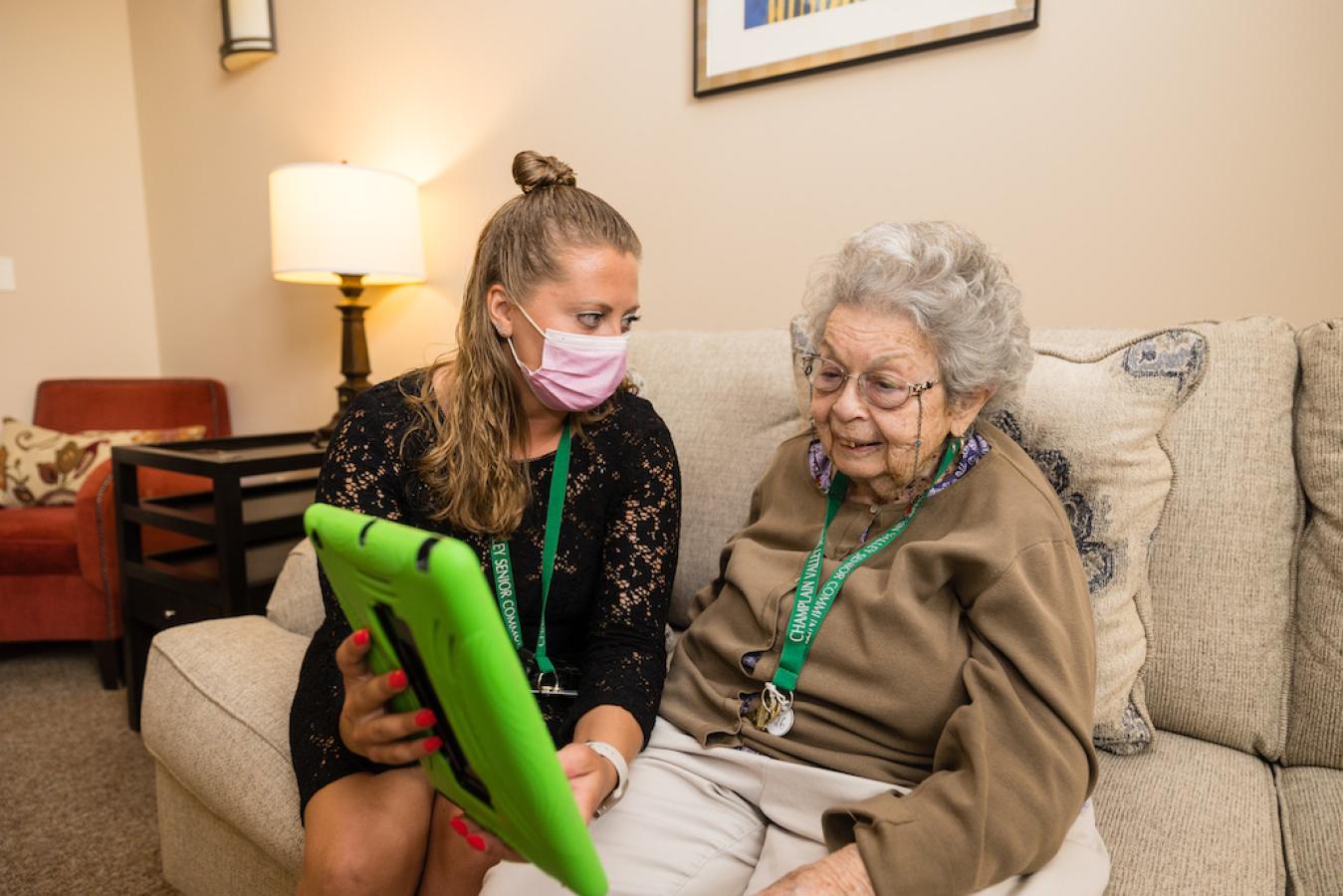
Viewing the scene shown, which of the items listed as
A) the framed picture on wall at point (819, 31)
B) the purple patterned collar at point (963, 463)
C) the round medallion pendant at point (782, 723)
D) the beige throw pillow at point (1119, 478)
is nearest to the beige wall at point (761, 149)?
the framed picture on wall at point (819, 31)

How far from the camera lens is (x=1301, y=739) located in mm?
1090

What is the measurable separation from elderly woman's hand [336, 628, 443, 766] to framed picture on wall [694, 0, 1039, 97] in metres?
1.52

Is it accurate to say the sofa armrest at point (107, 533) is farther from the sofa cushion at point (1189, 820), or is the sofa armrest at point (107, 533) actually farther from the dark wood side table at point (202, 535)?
the sofa cushion at point (1189, 820)

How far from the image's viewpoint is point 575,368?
1.11 meters

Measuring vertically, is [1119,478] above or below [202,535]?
above

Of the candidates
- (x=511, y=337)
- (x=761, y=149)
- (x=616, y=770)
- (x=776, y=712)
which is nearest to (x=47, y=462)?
(x=511, y=337)

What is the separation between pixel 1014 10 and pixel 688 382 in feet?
3.03

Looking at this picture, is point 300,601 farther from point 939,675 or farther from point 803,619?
point 939,675

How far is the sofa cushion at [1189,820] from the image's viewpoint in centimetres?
87

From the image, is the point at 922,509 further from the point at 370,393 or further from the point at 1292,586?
the point at 370,393

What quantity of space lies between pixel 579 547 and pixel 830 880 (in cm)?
56

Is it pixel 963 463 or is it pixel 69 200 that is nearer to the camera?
pixel 963 463

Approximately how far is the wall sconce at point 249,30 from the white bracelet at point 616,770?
295 cm

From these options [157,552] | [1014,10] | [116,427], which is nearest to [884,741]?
[1014,10]
